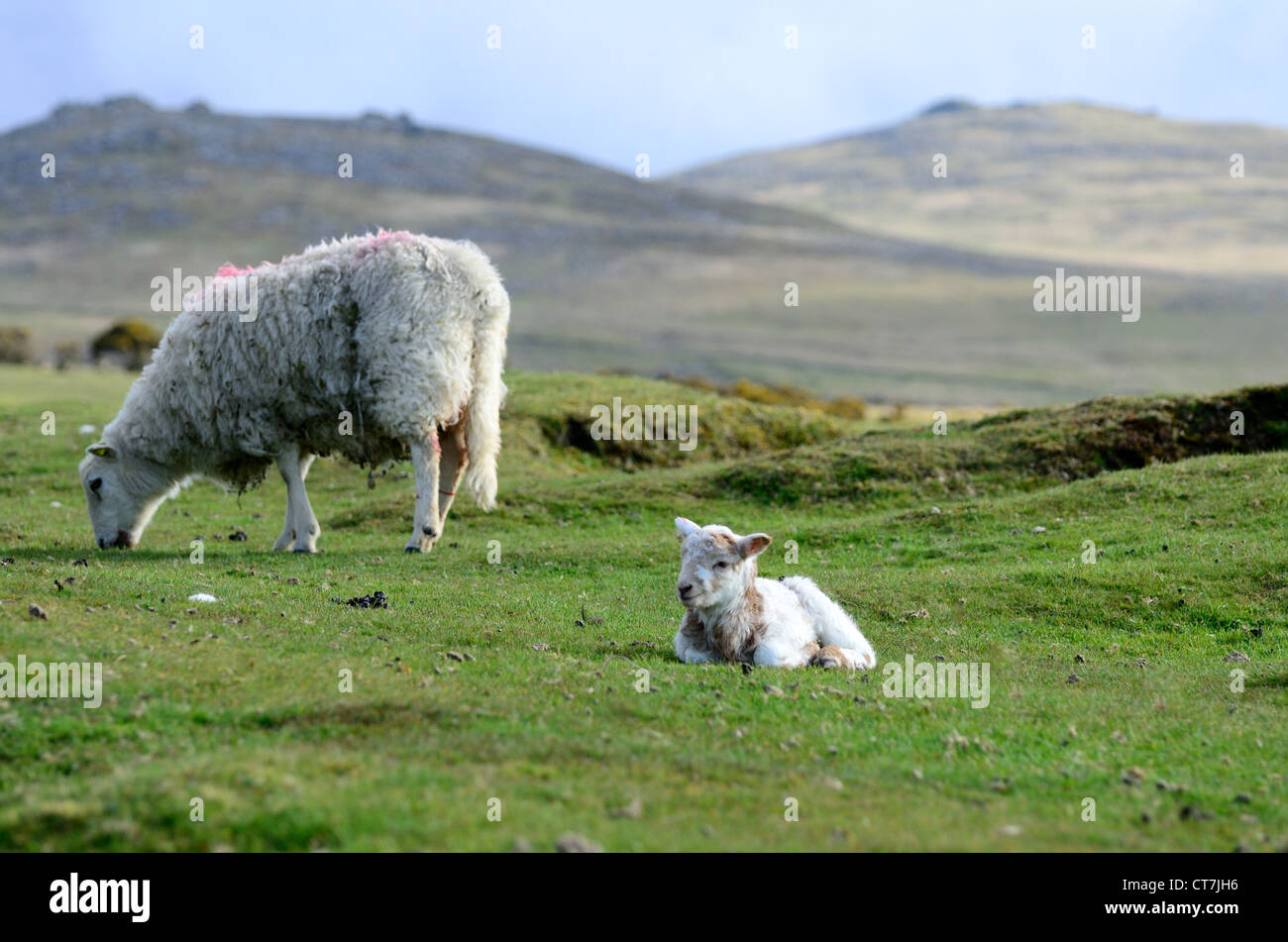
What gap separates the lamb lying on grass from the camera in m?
11.4

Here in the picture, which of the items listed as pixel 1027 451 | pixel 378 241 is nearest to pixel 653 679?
pixel 378 241

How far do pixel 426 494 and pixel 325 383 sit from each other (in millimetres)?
2113

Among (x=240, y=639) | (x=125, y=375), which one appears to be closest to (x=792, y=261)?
(x=125, y=375)

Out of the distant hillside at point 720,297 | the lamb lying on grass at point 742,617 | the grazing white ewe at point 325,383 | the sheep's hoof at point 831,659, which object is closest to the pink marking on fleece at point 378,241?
the grazing white ewe at point 325,383

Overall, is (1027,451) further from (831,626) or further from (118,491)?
(118,491)

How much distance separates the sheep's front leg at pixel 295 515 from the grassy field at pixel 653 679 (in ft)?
2.24

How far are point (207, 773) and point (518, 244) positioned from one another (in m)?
175

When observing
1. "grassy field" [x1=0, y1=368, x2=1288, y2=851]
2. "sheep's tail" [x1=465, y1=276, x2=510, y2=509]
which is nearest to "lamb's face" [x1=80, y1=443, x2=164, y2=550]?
"grassy field" [x1=0, y1=368, x2=1288, y2=851]

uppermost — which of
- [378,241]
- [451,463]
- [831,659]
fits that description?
[378,241]

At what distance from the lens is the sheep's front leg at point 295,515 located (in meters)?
17.9

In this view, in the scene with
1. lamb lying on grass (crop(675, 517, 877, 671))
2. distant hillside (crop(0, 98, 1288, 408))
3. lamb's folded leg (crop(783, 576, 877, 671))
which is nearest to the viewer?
lamb lying on grass (crop(675, 517, 877, 671))

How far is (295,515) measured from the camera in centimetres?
1800

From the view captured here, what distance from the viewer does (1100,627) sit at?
1472 centimetres

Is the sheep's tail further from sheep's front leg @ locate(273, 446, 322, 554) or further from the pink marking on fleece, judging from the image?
sheep's front leg @ locate(273, 446, 322, 554)
